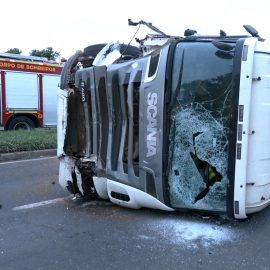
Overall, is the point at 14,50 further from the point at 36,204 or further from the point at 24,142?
the point at 36,204

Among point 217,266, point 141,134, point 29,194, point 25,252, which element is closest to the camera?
point 217,266

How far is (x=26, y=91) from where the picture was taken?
13797 mm

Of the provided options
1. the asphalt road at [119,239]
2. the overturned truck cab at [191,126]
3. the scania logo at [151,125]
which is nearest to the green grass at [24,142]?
the asphalt road at [119,239]

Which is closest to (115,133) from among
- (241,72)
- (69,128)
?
(69,128)

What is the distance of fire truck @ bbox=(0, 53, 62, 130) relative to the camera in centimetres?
1325

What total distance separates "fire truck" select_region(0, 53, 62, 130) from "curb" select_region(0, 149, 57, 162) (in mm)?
3787

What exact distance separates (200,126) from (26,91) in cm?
Answer: 1059

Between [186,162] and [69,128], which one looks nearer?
[186,162]

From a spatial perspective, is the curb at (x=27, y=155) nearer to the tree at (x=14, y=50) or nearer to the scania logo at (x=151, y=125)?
the scania logo at (x=151, y=125)

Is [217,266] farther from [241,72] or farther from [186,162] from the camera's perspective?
[241,72]

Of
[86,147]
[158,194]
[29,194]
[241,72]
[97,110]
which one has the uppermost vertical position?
[241,72]

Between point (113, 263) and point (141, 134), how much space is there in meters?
1.43

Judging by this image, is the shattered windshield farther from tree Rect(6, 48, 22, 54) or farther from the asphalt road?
tree Rect(6, 48, 22, 54)

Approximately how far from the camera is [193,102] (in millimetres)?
4129
